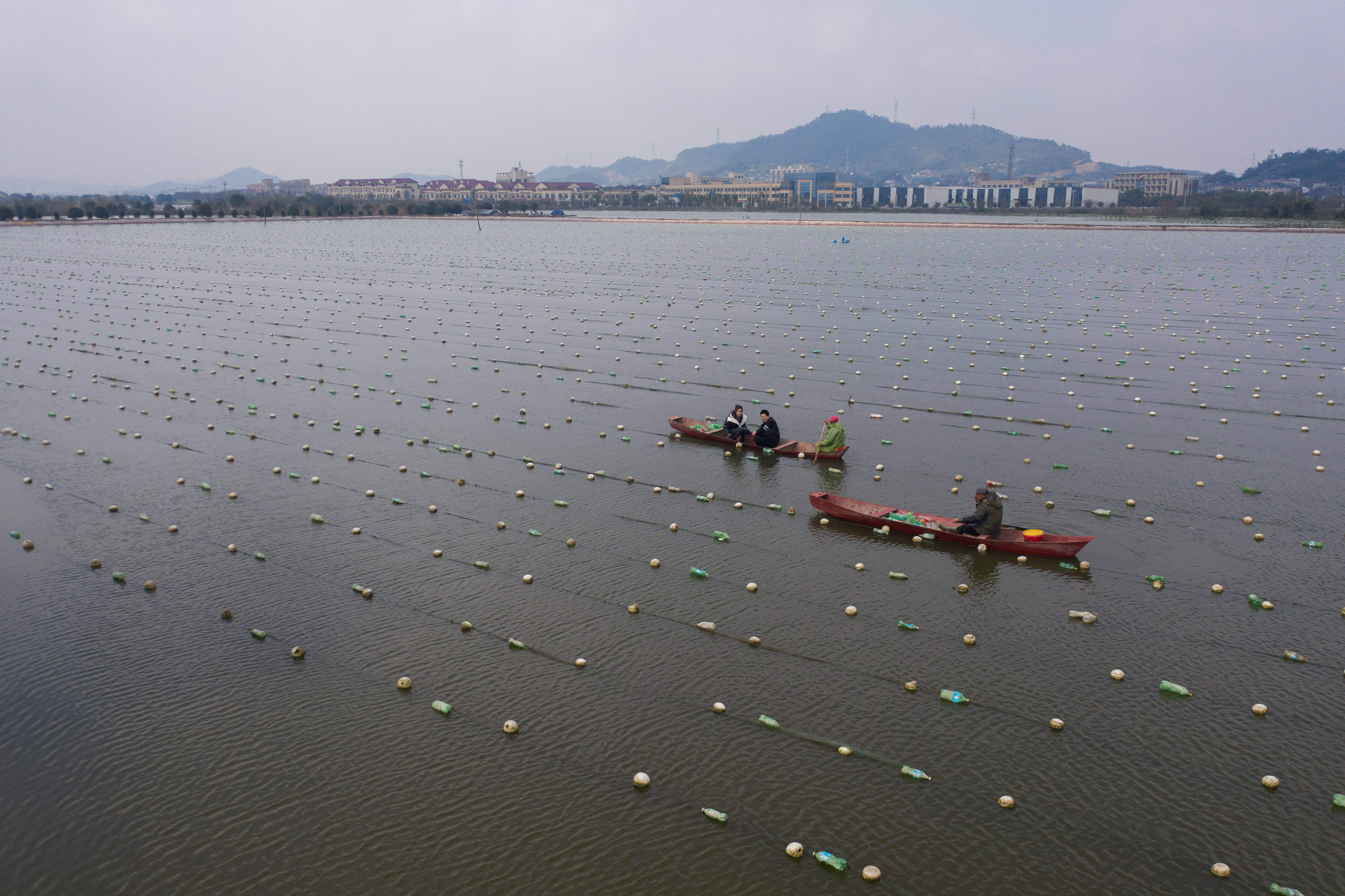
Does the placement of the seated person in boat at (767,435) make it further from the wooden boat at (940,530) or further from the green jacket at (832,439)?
the wooden boat at (940,530)

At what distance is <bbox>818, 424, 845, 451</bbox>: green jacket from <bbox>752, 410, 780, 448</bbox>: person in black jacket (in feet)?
4.02

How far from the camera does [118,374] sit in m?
31.1

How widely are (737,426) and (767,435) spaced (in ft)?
3.02

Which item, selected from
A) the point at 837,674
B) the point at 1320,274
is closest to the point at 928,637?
the point at 837,674

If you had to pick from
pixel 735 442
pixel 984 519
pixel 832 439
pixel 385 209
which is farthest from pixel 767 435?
pixel 385 209

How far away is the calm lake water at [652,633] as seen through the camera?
31.4 feet

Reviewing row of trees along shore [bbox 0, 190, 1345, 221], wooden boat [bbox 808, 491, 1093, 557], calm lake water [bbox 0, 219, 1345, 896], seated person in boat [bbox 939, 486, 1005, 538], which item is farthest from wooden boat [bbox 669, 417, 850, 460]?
row of trees along shore [bbox 0, 190, 1345, 221]

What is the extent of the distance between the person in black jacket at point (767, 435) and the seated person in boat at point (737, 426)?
364 mm

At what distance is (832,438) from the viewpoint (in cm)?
2155

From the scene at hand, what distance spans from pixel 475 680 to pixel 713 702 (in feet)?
11.8

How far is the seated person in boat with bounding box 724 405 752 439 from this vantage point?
2266cm

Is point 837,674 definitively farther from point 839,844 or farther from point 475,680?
point 475,680

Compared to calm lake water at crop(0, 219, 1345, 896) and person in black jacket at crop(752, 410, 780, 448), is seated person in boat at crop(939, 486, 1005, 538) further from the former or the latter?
person in black jacket at crop(752, 410, 780, 448)

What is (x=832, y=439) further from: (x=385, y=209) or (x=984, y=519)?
(x=385, y=209)
